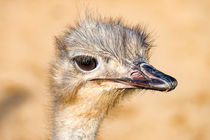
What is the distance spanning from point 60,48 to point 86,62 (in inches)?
12.2

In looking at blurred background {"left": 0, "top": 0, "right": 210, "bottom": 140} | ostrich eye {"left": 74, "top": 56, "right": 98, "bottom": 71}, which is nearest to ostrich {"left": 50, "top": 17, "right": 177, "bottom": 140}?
ostrich eye {"left": 74, "top": 56, "right": 98, "bottom": 71}

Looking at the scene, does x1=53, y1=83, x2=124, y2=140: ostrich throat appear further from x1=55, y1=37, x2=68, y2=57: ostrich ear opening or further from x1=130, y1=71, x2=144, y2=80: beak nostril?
x1=55, y1=37, x2=68, y2=57: ostrich ear opening

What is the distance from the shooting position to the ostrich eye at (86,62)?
9.27ft

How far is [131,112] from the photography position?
19.3 ft

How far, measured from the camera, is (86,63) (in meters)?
2.85

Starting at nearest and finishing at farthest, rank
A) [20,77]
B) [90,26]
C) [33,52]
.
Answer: [90,26] < [20,77] < [33,52]

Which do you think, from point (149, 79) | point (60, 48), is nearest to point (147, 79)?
point (149, 79)

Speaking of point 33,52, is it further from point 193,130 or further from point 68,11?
point 193,130

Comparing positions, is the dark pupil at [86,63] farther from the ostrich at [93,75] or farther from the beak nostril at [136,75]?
the beak nostril at [136,75]

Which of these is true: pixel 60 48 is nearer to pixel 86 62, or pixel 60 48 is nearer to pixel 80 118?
pixel 86 62

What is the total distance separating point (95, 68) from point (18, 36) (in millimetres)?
4193

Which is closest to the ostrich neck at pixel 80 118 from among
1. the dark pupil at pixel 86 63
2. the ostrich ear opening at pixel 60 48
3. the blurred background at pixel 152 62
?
the dark pupil at pixel 86 63

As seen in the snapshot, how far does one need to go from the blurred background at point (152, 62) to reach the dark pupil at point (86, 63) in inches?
90.8

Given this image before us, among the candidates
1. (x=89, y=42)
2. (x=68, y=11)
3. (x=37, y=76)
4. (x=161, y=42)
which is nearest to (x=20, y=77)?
(x=37, y=76)
